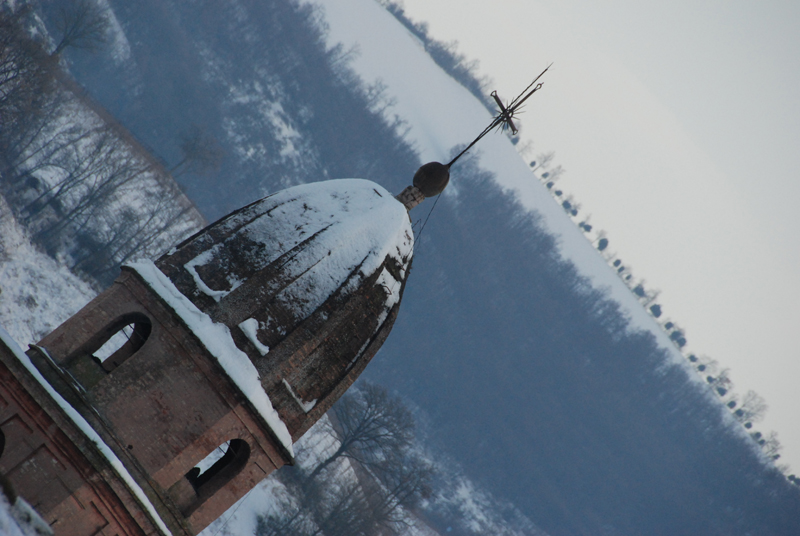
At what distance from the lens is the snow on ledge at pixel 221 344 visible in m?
6.98

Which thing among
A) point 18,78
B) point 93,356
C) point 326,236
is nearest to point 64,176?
point 18,78

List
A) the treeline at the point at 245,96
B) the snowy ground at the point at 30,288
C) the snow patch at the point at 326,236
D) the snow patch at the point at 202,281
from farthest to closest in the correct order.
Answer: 1. the treeline at the point at 245,96
2. the snowy ground at the point at 30,288
3. the snow patch at the point at 326,236
4. the snow patch at the point at 202,281

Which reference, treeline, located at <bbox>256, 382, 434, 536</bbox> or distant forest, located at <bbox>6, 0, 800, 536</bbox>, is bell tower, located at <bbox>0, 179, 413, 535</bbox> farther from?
distant forest, located at <bbox>6, 0, 800, 536</bbox>

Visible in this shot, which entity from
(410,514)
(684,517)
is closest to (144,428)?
(410,514)

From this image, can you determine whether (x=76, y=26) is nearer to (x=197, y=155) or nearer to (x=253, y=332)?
(x=197, y=155)

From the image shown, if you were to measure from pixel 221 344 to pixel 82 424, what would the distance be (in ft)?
6.95

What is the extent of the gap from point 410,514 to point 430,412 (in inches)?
504

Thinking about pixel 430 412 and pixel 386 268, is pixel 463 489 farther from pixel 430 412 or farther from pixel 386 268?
pixel 386 268

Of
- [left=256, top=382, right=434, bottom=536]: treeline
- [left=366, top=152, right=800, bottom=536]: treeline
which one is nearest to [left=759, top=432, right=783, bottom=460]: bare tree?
[left=366, top=152, right=800, bottom=536]: treeline

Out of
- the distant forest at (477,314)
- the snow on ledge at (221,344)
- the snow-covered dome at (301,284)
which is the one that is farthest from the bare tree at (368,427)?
the snow on ledge at (221,344)

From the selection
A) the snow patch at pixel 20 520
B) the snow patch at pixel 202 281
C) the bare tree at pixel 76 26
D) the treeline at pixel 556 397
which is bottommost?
the treeline at pixel 556 397

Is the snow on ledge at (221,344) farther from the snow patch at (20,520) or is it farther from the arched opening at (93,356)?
the snow patch at (20,520)

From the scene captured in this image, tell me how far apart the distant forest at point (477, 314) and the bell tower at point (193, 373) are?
37561 mm

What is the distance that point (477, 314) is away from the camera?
5547 centimetres
